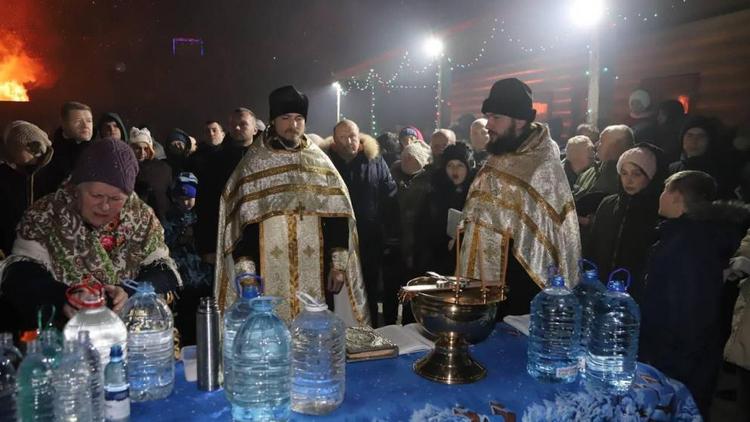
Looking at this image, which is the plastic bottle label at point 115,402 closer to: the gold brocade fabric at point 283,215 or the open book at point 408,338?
the open book at point 408,338

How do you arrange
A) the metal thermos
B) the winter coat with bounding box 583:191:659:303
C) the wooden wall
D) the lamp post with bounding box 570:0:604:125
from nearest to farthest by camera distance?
the metal thermos, the winter coat with bounding box 583:191:659:303, the lamp post with bounding box 570:0:604:125, the wooden wall

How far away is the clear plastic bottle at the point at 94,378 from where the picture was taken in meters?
1.65

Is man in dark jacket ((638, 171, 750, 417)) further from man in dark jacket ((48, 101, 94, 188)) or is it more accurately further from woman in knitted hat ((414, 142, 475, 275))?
man in dark jacket ((48, 101, 94, 188))

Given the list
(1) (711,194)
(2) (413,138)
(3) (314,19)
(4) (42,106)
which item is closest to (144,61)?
(4) (42,106)

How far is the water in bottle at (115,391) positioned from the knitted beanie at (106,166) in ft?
2.95

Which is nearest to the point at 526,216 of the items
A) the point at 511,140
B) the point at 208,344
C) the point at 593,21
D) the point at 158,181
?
the point at 511,140

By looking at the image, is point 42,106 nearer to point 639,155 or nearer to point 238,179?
point 238,179

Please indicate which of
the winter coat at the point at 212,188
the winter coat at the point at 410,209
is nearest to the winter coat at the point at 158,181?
the winter coat at the point at 212,188

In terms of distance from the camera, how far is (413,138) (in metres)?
6.71

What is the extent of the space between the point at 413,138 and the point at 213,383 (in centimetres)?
507

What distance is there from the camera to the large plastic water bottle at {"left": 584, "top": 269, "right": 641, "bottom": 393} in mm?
2156

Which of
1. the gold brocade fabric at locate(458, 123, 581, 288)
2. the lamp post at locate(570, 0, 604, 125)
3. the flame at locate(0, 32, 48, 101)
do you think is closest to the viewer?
the gold brocade fabric at locate(458, 123, 581, 288)

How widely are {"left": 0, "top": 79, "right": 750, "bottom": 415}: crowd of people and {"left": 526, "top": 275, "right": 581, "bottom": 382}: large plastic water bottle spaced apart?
12.7 inches

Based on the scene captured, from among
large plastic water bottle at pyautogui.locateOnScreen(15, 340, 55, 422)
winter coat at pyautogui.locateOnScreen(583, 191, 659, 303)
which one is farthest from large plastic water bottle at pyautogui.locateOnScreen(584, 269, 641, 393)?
large plastic water bottle at pyautogui.locateOnScreen(15, 340, 55, 422)
